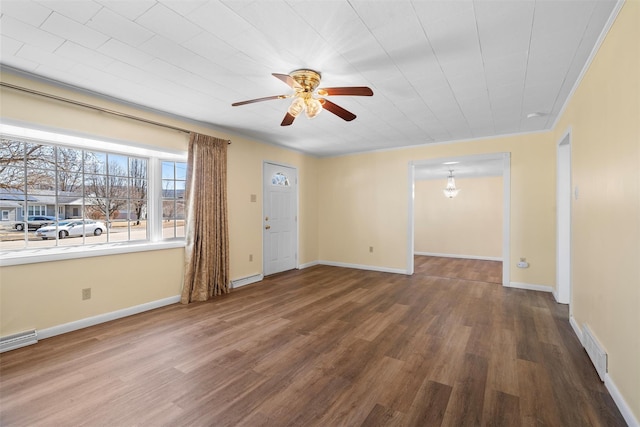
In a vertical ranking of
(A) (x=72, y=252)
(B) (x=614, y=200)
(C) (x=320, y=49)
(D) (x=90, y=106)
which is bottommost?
(A) (x=72, y=252)

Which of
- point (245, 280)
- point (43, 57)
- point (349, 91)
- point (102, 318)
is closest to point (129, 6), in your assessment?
point (43, 57)

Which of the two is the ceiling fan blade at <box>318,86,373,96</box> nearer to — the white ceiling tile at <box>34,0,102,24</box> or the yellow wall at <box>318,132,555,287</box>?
the white ceiling tile at <box>34,0,102,24</box>

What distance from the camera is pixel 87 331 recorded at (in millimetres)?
2930

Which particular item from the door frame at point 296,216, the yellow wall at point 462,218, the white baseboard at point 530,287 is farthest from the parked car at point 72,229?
A: the yellow wall at point 462,218

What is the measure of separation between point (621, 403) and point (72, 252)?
473 centimetres

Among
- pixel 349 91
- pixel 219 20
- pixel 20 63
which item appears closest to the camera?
pixel 219 20

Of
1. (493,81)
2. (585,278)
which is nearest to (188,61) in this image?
(493,81)

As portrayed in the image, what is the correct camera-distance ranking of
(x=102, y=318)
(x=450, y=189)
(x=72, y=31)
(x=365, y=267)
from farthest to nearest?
(x=450, y=189) → (x=365, y=267) → (x=102, y=318) → (x=72, y=31)

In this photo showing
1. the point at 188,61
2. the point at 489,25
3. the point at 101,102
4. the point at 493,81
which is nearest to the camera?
the point at 489,25

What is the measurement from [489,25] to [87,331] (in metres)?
4.54

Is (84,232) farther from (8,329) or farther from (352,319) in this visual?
(352,319)

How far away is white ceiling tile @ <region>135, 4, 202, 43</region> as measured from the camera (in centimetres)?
180

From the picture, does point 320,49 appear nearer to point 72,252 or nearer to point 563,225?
point 72,252

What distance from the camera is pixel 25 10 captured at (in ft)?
5.91
